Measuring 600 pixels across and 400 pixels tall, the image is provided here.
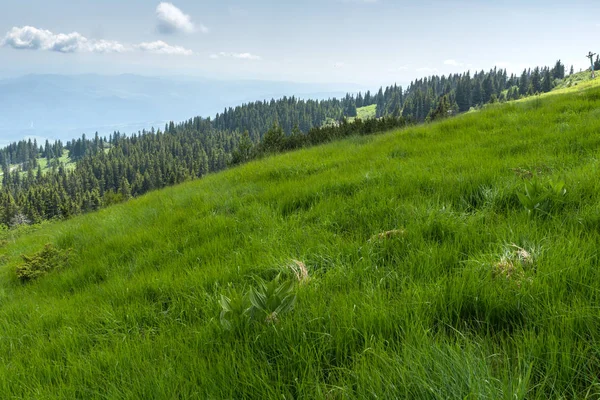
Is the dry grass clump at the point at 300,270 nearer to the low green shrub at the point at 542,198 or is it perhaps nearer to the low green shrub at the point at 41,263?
the low green shrub at the point at 542,198

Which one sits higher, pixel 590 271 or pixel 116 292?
pixel 590 271

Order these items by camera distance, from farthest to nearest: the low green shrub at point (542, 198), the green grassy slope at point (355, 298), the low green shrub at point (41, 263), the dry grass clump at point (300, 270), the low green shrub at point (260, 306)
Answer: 1. the low green shrub at point (41, 263)
2. the low green shrub at point (542, 198)
3. the dry grass clump at point (300, 270)
4. the low green shrub at point (260, 306)
5. the green grassy slope at point (355, 298)

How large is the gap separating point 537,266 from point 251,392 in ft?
6.34

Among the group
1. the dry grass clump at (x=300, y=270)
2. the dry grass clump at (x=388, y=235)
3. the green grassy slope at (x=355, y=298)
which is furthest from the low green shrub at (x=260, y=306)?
the dry grass clump at (x=388, y=235)

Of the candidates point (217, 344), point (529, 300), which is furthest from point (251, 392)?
point (529, 300)

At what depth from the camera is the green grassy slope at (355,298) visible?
1.39 meters

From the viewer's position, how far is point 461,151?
19.9 feet

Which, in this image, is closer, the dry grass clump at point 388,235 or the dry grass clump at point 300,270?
the dry grass clump at point 300,270

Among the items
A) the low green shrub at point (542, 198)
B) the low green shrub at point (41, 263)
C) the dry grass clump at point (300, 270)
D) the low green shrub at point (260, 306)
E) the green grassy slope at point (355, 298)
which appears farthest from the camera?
the low green shrub at point (41, 263)

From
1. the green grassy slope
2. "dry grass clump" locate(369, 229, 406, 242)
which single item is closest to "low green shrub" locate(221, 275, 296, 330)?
the green grassy slope

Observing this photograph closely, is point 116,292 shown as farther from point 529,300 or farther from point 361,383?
point 529,300

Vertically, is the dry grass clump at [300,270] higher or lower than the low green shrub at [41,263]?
higher

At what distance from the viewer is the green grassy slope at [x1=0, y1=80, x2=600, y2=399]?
4.55ft

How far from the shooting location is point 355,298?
200 centimetres
